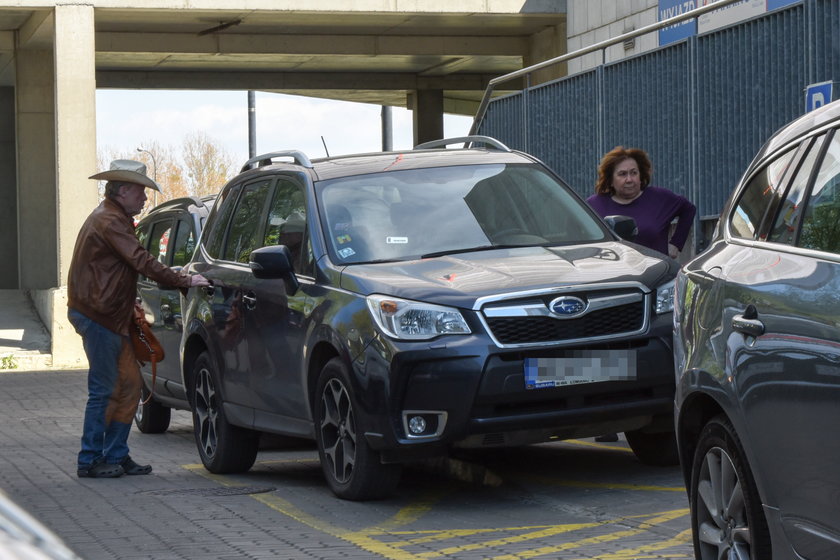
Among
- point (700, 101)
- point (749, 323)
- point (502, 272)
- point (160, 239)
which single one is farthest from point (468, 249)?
point (700, 101)

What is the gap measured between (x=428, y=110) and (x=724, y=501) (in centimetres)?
3131

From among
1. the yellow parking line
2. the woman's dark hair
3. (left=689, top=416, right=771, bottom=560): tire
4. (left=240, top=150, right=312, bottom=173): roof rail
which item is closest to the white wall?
the woman's dark hair

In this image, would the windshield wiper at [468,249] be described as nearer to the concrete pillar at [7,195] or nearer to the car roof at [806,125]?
the car roof at [806,125]

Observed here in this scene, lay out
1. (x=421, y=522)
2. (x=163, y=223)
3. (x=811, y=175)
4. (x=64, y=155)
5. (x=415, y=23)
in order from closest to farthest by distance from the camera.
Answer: (x=811, y=175) → (x=421, y=522) → (x=163, y=223) → (x=64, y=155) → (x=415, y=23)

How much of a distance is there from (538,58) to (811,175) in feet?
72.6

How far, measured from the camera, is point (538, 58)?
86.3ft

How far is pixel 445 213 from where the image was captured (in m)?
8.45

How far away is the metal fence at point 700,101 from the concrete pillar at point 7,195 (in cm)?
1892

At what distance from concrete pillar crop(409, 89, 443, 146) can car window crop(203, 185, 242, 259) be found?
2521 centimetres

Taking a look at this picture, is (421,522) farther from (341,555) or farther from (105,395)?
(105,395)

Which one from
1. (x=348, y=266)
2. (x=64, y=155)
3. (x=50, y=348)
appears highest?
(x=64, y=155)

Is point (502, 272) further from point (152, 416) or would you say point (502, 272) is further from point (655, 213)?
point (152, 416)

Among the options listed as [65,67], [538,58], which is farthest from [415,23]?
[65,67]

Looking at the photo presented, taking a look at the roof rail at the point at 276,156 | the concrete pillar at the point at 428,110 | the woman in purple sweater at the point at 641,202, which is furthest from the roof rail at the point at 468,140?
Result: the concrete pillar at the point at 428,110
